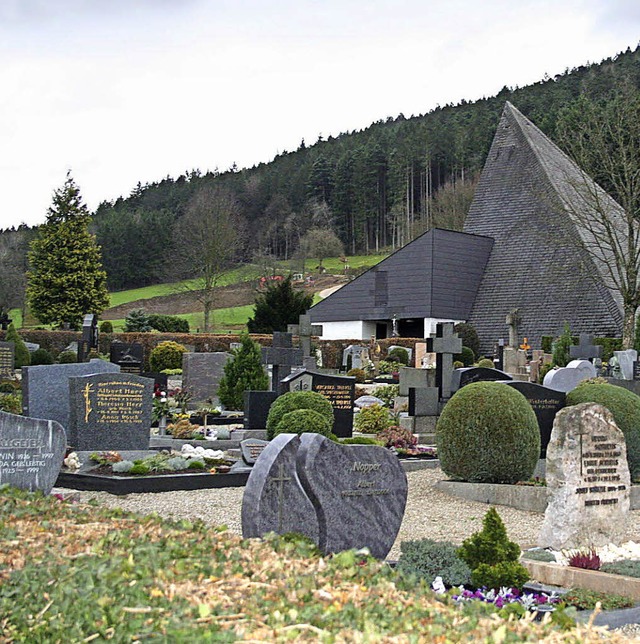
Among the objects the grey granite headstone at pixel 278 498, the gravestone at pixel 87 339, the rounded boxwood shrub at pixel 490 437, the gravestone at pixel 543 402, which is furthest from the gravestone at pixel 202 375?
the grey granite headstone at pixel 278 498

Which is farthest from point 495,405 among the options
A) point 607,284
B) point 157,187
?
point 157,187

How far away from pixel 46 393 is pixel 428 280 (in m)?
29.7

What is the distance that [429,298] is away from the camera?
42375mm

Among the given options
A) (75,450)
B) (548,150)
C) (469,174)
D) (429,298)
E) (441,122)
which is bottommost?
(75,450)

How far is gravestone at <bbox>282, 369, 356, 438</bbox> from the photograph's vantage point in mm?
16672

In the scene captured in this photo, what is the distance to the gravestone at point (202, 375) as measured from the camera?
76.9 feet

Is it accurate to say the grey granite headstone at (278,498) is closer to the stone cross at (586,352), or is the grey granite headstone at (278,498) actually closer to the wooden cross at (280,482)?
the wooden cross at (280,482)

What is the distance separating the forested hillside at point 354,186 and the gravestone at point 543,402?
198 feet

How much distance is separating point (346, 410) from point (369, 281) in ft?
91.9

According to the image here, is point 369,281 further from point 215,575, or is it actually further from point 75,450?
point 215,575

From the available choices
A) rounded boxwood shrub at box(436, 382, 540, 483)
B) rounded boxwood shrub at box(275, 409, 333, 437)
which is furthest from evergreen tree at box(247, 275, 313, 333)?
rounded boxwood shrub at box(436, 382, 540, 483)

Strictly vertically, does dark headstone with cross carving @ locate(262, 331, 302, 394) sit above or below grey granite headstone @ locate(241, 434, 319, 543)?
above

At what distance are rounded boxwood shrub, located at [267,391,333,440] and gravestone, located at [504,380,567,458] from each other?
278cm

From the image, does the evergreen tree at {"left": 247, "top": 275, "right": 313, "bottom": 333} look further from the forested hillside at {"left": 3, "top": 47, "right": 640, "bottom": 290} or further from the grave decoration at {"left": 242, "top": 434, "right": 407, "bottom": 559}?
the grave decoration at {"left": 242, "top": 434, "right": 407, "bottom": 559}
